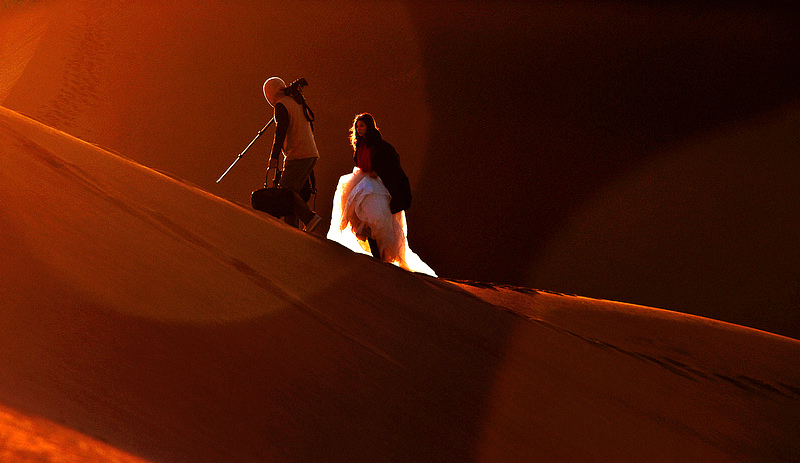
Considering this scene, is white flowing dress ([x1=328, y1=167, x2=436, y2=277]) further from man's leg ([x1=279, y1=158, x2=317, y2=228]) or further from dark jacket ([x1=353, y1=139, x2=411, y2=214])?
man's leg ([x1=279, y1=158, x2=317, y2=228])

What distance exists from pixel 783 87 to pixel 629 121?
2857 mm

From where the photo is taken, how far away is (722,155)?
11695 millimetres

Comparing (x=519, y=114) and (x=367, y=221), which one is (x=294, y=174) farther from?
(x=519, y=114)

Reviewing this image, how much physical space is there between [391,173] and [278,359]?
2.98m

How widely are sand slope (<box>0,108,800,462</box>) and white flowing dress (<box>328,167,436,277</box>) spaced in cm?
68

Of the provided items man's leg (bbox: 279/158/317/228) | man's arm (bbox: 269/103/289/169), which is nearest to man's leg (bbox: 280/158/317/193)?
man's leg (bbox: 279/158/317/228)

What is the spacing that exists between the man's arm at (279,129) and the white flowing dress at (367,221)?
0.56m

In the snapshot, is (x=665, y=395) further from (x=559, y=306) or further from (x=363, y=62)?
(x=363, y=62)

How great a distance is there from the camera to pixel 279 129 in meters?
5.19

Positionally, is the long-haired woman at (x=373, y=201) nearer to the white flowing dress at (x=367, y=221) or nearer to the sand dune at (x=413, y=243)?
the white flowing dress at (x=367, y=221)

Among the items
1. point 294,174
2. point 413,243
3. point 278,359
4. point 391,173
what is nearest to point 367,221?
point 391,173

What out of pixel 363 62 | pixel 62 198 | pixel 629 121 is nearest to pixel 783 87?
pixel 629 121

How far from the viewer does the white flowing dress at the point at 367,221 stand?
5.07 meters

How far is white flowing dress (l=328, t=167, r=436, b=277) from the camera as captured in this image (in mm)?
5066
